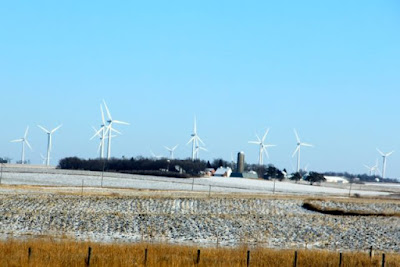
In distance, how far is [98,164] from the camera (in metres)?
152

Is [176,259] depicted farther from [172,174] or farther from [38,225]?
[172,174]

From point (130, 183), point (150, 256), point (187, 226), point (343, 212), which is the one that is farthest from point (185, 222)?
point (130, 183)

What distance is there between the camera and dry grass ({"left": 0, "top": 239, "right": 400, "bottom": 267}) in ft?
86.8

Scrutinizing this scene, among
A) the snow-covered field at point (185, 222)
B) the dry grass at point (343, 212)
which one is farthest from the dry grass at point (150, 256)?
the dry grass at point (343, 212)

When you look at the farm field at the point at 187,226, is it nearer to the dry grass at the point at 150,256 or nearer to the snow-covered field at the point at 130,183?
the dry grass at the point at 150,256

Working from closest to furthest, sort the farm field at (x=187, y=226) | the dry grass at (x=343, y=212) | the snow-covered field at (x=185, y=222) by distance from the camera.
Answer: the farm field at (x=187, y=226), the snow-covered field at (x=185, y=222), the dry grass at (x=343, y=212)

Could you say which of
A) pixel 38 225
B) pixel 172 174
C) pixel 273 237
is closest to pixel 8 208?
pixel 38 225

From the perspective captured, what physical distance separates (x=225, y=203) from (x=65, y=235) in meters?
25.8

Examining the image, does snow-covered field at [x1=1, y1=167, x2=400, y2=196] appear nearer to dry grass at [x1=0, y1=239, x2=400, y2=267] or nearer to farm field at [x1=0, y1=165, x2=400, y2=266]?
farm field at [x1=0, y1=165, x2=400, y2=266]

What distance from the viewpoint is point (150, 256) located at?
28.5 m

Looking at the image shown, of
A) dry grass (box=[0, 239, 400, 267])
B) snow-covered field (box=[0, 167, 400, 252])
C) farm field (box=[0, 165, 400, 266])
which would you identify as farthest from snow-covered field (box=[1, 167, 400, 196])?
dry grass (box=[0, 239, 400, 267])

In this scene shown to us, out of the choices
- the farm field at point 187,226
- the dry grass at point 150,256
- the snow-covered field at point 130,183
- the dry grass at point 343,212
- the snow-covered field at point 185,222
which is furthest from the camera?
the snow-covered field at point 130,183

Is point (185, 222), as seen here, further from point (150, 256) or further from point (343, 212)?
point (343, 212)

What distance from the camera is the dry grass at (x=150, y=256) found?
86.8 feet
